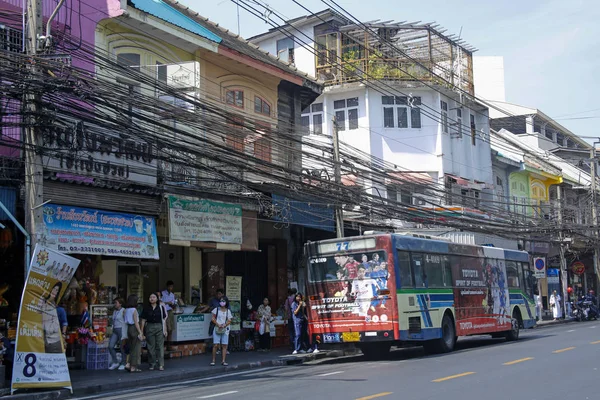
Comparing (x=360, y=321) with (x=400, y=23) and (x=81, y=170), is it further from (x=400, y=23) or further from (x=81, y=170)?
(x=400, y=23)

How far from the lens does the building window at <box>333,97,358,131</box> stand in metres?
35.3

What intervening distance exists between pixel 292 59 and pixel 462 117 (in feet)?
30.6

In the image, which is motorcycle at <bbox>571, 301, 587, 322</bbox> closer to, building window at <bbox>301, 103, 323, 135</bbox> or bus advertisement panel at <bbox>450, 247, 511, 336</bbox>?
bus advertisement panel at <bbox>450, 247, 511, 336</bbox>

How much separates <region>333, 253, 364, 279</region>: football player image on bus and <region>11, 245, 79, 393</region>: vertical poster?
7.53 m

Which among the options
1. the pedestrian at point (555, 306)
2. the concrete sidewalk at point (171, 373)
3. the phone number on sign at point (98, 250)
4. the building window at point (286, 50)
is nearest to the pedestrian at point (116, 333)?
the concrete sidewalk at point (171, 373)

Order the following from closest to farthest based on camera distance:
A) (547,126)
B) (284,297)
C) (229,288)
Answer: (229,288)
(284,297)
(547,126)

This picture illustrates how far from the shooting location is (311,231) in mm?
27531

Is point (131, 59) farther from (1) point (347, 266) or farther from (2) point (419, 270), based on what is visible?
(2) point (419, 270)

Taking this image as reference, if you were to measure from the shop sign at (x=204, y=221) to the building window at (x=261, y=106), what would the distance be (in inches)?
193

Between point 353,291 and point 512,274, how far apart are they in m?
8.96

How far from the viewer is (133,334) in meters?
16.9

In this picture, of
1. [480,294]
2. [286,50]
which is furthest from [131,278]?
[286,50]

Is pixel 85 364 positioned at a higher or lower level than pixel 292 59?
lower

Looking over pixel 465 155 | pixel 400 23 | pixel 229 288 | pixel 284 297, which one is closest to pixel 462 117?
pixel 465 155
